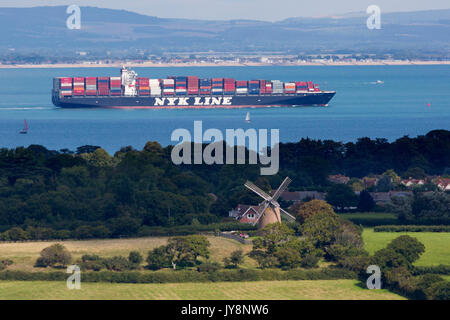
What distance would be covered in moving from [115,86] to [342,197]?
102 metres

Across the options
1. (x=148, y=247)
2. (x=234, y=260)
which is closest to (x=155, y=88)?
(x=148, y=247)

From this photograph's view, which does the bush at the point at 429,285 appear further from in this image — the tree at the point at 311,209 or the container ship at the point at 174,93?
the container ship at the point at 174,93

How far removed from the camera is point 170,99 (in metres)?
168

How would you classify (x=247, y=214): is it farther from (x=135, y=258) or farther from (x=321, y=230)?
(x=135, y=258)

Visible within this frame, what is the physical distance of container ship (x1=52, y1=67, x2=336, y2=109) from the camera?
165 metres

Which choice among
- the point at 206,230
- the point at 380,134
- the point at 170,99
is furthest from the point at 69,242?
the point at 170,99

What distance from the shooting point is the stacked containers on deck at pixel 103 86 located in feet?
537

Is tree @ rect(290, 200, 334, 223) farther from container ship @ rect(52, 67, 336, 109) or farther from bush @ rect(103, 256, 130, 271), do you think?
container ship @ rect(52, 67, 336, 109)

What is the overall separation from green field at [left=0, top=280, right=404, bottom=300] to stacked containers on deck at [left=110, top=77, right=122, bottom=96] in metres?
119

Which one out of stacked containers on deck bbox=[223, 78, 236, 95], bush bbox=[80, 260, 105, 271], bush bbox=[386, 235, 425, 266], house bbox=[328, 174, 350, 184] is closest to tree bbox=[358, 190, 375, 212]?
house bbox=[328, 174, 350, 184]

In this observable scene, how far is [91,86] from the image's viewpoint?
540 ft

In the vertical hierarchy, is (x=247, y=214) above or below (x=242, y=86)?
below

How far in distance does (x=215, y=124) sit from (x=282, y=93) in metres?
33.0
